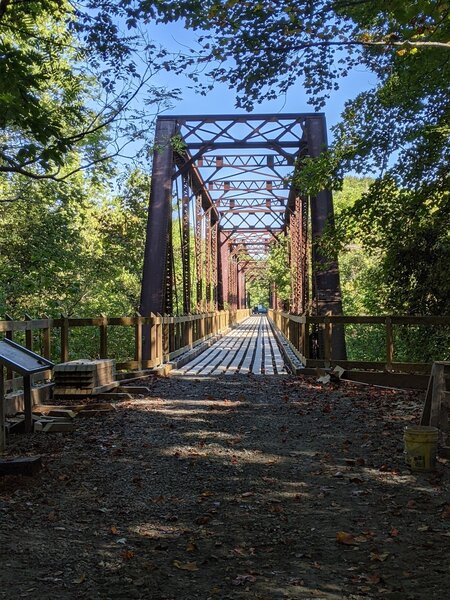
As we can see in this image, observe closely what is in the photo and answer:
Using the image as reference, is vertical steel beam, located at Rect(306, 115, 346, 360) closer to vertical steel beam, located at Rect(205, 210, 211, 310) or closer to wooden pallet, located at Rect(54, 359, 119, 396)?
wooden pallet, located at Rect(54, 359, 119, 396)

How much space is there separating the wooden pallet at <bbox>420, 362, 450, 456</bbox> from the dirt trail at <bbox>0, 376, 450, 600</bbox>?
41cm

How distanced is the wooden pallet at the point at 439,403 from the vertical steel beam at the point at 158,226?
6498 mm

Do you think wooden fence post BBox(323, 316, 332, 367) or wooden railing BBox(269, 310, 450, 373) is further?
wooden fence post BBox(323, 316, 332, 367)

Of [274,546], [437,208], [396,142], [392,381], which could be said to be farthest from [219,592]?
[437,208]

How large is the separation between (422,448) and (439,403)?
90 centimetres

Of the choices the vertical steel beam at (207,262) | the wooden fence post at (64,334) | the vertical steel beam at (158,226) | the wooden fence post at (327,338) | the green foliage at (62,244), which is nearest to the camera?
the wooden fence post at (64,334)

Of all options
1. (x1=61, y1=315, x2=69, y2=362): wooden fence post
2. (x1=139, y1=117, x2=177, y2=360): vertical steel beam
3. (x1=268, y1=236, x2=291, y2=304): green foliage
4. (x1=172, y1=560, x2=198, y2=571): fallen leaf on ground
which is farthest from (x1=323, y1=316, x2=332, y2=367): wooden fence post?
(x1=268, y1=236, x2=291, y2=304): green foliage

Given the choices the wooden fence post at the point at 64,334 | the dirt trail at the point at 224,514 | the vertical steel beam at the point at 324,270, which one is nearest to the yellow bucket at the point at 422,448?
the dirt trail at the point at 224,514

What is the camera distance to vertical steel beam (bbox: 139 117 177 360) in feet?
39.6

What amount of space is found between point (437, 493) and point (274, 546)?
157 cm

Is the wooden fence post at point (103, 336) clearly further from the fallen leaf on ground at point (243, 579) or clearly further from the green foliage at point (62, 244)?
the fallen leaf on ground at point (243, 579)

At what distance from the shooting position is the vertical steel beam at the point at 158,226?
12062 mm

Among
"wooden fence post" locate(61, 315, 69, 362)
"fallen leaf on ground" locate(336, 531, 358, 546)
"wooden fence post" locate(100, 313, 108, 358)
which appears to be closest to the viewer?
"fallen leaf on ground" locate(336, 531, 358, 546)

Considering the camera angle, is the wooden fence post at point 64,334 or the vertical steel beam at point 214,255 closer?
the wooden fence post at point 64,334
